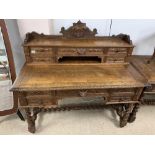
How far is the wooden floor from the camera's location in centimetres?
178

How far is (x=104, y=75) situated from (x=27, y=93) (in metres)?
0.76

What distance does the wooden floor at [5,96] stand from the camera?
1.78m

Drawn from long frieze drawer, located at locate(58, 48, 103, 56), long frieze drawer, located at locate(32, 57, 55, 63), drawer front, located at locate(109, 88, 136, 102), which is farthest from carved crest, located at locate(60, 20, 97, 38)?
drawer front, located at locate(109, 88, 136, 102)

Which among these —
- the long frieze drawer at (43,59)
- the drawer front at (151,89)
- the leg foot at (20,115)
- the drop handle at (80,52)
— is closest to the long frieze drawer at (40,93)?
the long frieze drawer at (43,59)

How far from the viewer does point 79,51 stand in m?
1.65

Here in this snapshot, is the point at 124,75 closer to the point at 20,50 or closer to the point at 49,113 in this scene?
the point at 49,113

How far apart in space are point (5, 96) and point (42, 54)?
68cm

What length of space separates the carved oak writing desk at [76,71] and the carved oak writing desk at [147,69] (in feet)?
0.31

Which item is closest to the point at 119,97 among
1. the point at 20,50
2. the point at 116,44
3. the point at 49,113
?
the point at 116,44

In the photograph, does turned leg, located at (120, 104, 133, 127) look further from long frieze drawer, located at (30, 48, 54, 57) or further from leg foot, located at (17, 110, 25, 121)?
leg foot, located at (17, 110, 25, 121)

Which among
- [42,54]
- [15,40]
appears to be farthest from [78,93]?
[15,40]

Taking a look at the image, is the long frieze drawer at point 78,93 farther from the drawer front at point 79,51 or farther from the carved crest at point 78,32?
the carved crest at point 78,32

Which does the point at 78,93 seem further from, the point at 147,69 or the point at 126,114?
the point at 147,69
